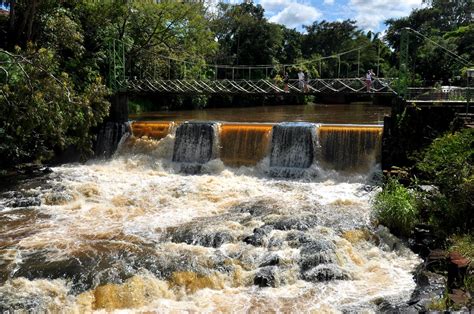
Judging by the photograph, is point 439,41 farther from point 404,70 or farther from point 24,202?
point 24,202

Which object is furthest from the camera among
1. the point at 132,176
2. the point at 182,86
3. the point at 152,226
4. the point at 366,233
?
the point at 182,86

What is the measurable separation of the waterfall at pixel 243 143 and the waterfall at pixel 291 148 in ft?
1.22

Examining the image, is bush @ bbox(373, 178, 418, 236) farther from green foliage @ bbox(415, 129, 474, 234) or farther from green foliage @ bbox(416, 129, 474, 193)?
green foliage @ bbox(416, 129, 474, 193)

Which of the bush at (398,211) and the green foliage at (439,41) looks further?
the green foliage at (439,41)

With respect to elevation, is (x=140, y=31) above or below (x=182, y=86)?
above

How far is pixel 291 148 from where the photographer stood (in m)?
14.3

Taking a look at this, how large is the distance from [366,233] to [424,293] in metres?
2.56

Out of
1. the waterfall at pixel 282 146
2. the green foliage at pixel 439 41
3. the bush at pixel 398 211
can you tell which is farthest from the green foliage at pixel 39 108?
the green foliage at pixel 439 41

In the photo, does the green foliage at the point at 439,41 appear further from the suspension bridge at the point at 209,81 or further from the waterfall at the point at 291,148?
the waterfall at the point at 291,148

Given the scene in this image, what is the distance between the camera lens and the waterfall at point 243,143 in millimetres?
14727

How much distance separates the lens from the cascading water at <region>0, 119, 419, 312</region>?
6.75 m

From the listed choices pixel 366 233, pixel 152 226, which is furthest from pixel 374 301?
pixel 152 226

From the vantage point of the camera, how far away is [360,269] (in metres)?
7.68

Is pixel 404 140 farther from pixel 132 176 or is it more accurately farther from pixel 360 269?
pixel 132 176
